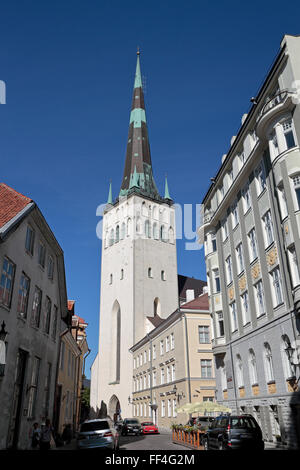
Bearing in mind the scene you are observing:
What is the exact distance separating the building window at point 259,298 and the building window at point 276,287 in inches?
52.7

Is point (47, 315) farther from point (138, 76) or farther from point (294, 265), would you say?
point (138, 76)

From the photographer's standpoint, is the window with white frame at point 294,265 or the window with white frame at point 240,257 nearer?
the window with white frame at point 294,265

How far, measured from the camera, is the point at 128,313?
64.9 meters

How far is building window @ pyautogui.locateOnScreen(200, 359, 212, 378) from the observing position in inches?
1507

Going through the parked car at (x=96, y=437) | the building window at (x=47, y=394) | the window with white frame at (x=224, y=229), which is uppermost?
the window with white frame at (x=224, y=229)

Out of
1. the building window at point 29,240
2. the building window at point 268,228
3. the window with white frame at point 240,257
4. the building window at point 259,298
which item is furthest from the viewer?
the window with white frame at point 240,257

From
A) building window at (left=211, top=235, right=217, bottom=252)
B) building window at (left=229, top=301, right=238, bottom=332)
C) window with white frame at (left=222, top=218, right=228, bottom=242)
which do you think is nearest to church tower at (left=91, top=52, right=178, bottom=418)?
building window at (left=211, top=235, right=217, bottom=252)

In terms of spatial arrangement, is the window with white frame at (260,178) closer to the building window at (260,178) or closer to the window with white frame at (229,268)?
the building window at (260,178)

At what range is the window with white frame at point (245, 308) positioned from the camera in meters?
24.8

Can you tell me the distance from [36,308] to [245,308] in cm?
1246

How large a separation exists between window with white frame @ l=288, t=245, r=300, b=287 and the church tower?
147 feet

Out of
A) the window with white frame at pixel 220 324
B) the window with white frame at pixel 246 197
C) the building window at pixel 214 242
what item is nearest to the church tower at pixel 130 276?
the building window at pixel 214 242

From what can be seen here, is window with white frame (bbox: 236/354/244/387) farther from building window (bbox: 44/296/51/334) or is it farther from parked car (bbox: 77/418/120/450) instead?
building window (bbox: 44/296/51/334)

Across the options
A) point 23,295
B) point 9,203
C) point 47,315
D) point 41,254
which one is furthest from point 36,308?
point 9,203
